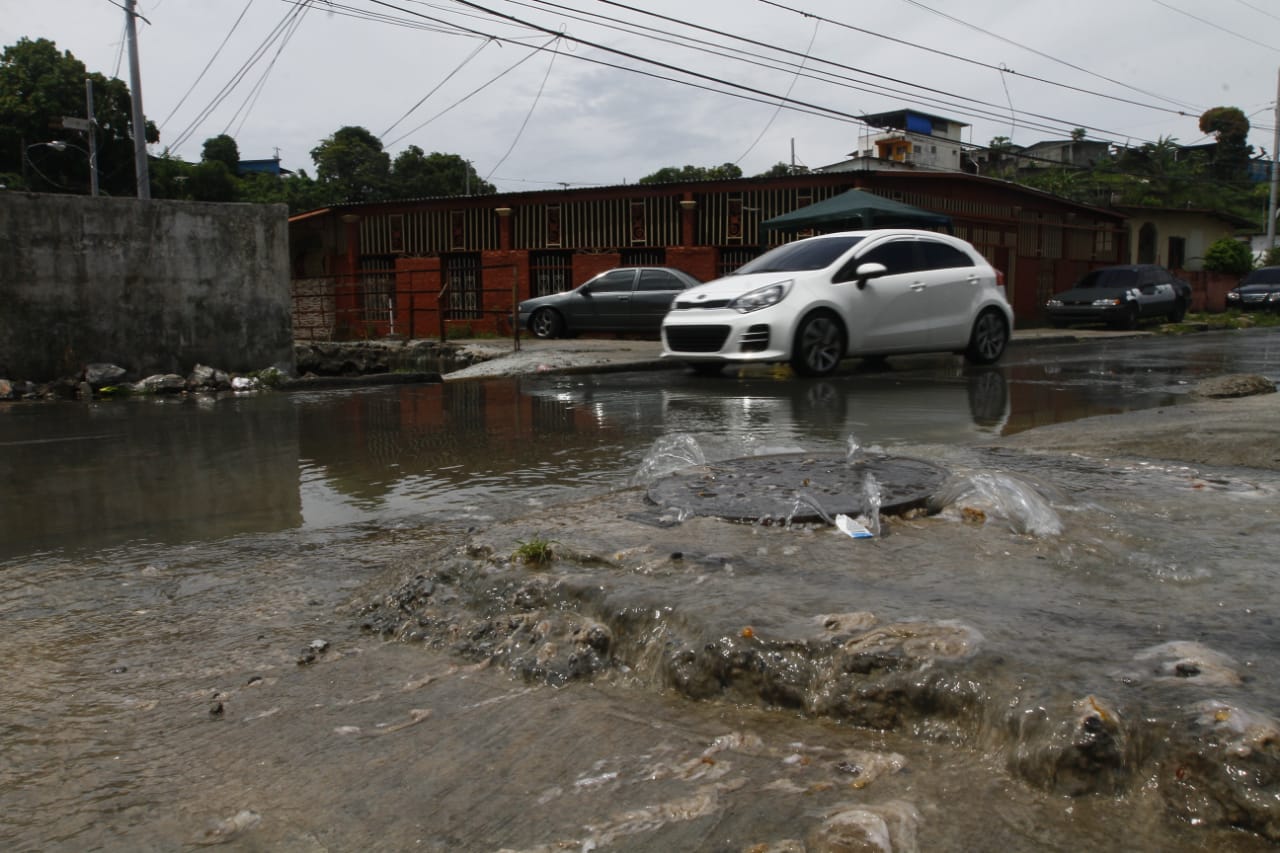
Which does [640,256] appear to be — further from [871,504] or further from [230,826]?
[230,826]

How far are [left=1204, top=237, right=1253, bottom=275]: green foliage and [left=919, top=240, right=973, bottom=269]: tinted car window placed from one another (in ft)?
87.4

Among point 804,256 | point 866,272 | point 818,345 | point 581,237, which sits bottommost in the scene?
point 818,345

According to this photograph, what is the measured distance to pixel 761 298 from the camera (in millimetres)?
10336

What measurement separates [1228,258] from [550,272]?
23.1 metres

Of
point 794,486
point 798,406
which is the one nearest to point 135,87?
point 798,406

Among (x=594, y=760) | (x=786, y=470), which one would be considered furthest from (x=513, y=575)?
(x=786, y=470)

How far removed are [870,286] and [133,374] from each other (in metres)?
7.65

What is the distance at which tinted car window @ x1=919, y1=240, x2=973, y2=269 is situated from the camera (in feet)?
37.5

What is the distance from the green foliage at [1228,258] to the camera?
111 ft

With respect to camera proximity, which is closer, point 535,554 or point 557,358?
point 535,554

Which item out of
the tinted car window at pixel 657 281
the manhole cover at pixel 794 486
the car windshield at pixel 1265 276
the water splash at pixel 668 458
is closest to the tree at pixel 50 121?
the tinted car window at pixel 657 281

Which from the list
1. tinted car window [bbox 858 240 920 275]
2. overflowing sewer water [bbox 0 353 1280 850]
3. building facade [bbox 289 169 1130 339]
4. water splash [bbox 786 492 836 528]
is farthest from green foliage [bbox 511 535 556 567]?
building facade [bbox 289 169 1130 339]

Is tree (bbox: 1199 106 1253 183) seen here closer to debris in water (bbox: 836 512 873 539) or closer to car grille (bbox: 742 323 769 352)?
car grille (bbox: 742 323 769 352)

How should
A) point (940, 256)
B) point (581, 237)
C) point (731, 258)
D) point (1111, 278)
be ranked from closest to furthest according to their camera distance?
point (940, 256) → point (731, 258) → point (1111, 278) → point (581, 237)
